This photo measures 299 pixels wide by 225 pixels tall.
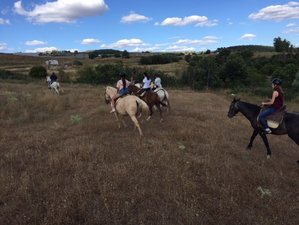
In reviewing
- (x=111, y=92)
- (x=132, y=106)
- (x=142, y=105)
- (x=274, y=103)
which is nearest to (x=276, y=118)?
(x=274, y=103)

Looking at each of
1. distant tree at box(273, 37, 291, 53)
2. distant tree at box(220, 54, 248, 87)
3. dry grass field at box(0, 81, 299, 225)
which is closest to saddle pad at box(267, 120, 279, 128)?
dry grass field at box(0, 81, 299, 225)

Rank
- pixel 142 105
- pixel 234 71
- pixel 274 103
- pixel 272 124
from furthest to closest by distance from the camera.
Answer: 1. pixel 234 71
2. pixel 142 105
3. pixel 272 124
4. pixel 274 103

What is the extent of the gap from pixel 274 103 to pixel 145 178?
544 centimetres

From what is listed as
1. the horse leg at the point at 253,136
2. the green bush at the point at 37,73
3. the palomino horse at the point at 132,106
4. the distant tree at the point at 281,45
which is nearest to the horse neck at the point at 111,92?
the palomino horse at the point at 132,106

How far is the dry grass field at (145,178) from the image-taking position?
754 centimetres

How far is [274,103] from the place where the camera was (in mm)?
12039

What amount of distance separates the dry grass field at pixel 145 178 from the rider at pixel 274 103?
118 centimetres

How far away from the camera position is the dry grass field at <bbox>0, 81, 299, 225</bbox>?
754 centimetres

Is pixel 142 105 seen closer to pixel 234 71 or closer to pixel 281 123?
pixel 281 123

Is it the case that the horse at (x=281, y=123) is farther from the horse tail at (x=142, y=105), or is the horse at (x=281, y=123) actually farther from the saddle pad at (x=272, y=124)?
the horse tail at (x=142, y=105)

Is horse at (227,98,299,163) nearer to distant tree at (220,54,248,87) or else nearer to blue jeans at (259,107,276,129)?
blue jeans at (259,107,276,129)

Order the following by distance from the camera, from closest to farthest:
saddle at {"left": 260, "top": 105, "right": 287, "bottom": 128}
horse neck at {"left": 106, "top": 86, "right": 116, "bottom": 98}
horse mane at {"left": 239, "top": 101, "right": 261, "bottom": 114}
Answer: saddle at {"left": 260, "top": 105, "right": 287, "bottom": 128} → horse mane at {"left": 239, "top": 101, "right": 261, "bottom": 114} → horse neck at {"left": 106, "top": 86, "right": 116, "bottom": 98}

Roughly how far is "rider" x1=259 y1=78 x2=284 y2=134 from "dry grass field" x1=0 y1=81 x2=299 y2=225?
1.18 meters

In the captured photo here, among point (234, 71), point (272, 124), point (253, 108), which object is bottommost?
point (234, 71)
